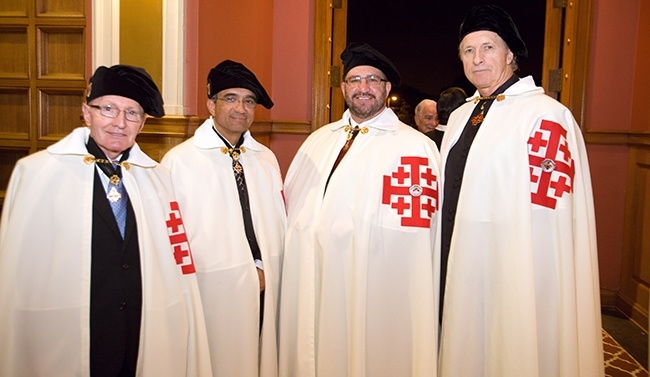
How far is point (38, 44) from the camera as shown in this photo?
356cm

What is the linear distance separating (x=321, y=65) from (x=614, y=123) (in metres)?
2.64

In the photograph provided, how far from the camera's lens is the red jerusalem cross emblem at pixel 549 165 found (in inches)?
89.4

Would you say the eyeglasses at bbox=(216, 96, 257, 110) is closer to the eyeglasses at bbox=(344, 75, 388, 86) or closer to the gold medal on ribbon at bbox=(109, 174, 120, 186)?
the eyeglasses at bbox=(344, 75, 388, 86)

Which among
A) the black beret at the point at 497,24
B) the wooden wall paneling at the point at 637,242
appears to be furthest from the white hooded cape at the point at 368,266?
the wooden wall paneling at the point at 637,242

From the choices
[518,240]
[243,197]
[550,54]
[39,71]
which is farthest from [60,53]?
[550,54]

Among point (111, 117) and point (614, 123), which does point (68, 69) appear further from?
point (614, 123)

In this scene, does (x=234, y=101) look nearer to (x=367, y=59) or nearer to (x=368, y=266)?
(x=367, y=59)

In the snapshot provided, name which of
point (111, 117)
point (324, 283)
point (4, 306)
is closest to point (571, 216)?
point (324, 283)

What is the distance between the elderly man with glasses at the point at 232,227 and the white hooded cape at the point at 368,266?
143mm

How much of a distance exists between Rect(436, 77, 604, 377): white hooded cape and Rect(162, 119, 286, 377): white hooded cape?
933 millimetres

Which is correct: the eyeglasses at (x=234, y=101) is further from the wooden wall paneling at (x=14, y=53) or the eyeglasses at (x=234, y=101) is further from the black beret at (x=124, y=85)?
the wooden wall paneling at (x=14, y=53)

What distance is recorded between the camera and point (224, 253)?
2.57m

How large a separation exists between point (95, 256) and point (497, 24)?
1930 mm

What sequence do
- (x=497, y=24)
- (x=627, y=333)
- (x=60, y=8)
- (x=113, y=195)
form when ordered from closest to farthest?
(x=113, y=195), (x=497, y=24), (x=60, y=8), (x=627, y=333)
